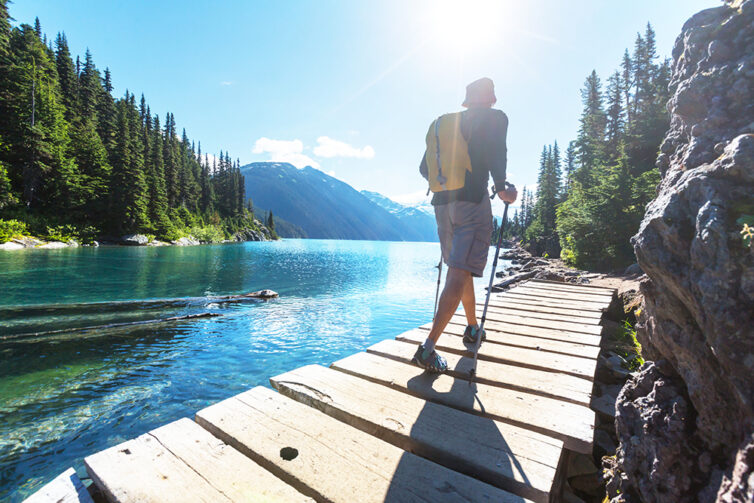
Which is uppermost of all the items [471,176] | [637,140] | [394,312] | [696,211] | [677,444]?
[637,140]

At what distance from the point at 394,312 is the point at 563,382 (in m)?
10.6

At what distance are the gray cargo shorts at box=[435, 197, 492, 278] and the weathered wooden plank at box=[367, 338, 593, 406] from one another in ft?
3.05

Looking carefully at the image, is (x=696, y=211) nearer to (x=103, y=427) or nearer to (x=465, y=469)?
(x=465, y=469)

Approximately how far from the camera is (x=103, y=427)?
4.37 meters

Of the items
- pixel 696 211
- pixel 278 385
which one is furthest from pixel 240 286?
pixel 696 211

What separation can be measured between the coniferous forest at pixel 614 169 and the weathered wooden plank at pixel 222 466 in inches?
355

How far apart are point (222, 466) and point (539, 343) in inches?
142

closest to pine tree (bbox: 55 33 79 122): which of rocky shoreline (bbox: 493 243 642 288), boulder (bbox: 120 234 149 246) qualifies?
boulder (bbox: 120 234 149 246)

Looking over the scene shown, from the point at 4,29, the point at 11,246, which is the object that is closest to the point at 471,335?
the point at 11,246

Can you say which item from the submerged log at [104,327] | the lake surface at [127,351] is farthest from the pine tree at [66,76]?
the submerged log at [104,327]

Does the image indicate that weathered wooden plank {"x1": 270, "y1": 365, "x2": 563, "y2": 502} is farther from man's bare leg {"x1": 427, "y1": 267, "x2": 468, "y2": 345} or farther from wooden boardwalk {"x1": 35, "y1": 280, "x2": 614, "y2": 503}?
man's bare leg {"x1": 427, "y1": 267, "x2": 468, "y2": 345}

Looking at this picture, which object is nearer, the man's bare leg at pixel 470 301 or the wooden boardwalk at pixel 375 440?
the wooden boardwalk at pixel 375 440

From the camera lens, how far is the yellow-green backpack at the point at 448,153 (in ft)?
10.3

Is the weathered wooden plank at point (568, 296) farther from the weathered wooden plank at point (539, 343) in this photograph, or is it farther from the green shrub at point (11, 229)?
the green shrub at point (11, 229)
